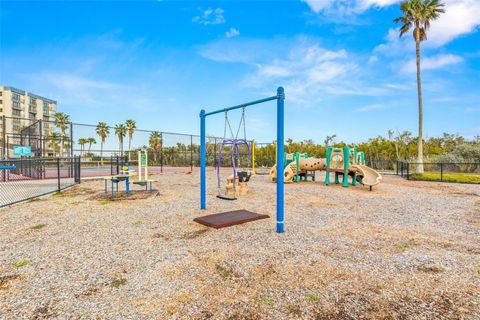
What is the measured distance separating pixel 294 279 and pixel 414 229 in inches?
125

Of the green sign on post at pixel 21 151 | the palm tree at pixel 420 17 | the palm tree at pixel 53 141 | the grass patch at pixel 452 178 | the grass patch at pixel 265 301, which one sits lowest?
the grass patch at pixel 265 301

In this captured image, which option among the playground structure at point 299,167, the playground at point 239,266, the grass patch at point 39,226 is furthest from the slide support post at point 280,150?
the playground structure at point 299,167

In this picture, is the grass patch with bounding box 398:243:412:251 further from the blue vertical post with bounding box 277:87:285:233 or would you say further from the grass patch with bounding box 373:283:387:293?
the blue vertical post with bounding box 277:87:285:233

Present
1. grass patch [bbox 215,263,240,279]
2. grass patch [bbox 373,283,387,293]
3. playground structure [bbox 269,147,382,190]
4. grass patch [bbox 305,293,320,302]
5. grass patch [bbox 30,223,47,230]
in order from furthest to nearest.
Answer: playground structure [bbox 269,147,382,190] → grass patch [bbox 30,223,47,230] → grass patch [bbox 215,263,240,279] → grass patch [bbox 373,283,387,293] → grass patch [bbox 305,293,320,302]

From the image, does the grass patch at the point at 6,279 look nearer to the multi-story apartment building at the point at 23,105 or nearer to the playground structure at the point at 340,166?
the playground structure at the point at 340,166

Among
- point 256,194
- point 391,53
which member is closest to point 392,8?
point 391,53

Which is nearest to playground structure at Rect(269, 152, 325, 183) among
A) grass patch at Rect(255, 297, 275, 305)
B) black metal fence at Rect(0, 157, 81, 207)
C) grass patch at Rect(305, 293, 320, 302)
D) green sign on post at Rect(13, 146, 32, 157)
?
black metal fence at Rect(0, 157, 81, 207)

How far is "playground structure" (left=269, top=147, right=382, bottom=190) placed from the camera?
31.6ft

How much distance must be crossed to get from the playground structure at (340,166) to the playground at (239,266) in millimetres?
3902

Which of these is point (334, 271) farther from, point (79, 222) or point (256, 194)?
point (256, 194)

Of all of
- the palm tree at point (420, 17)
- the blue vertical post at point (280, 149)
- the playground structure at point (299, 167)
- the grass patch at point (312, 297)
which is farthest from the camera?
the palm tree at point (420, 17)

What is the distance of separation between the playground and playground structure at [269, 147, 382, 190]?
3.90 m

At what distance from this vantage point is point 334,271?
2.87 meters

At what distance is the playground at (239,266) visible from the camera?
2209 millimetres
